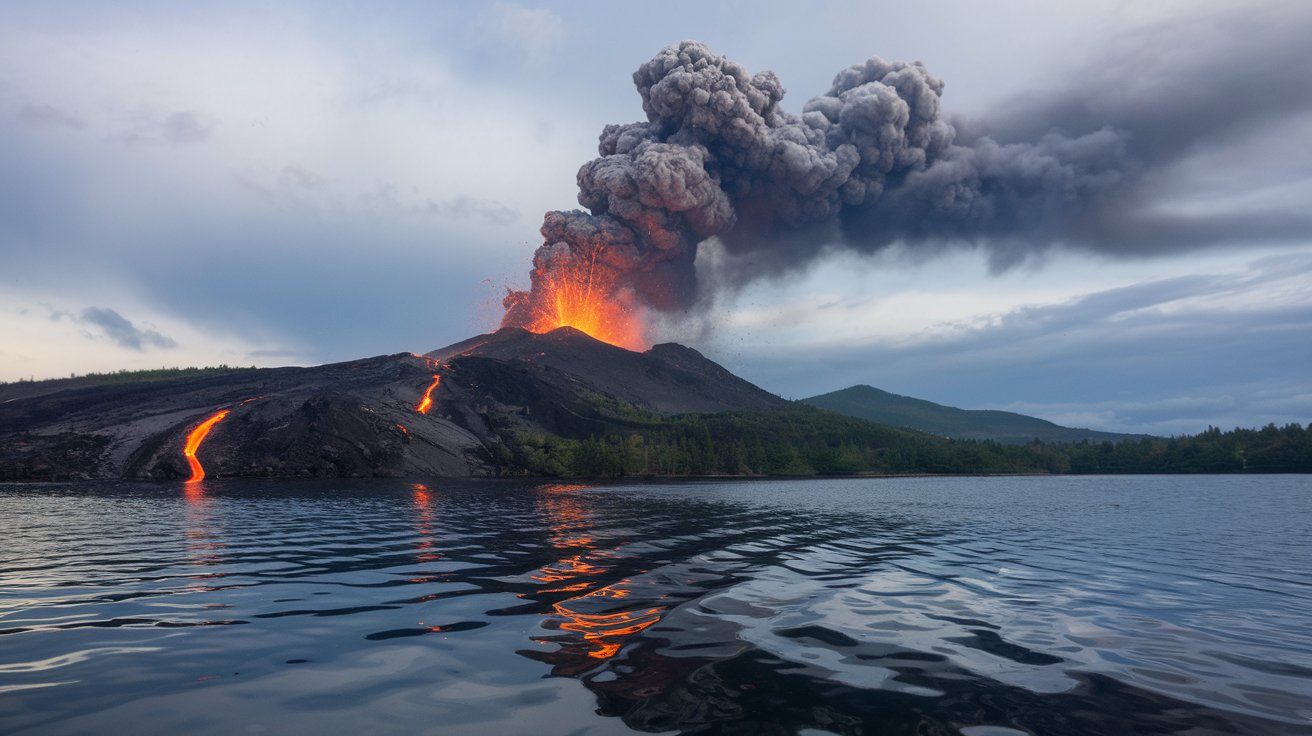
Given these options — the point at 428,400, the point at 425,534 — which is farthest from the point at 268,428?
the point at 425,534

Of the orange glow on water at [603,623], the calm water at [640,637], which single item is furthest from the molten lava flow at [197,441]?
the orange glow on water at [603,623]

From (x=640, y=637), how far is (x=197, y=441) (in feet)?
429

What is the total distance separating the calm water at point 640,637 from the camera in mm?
8852

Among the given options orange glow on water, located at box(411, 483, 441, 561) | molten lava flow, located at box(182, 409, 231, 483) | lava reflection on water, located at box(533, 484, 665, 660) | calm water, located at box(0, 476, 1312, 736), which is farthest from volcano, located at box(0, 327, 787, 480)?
lava reflection on water, located at box(533, 484, 665, 660)

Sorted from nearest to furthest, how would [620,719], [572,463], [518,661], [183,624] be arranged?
[620,719]
[518,661]
[183,624]
[572,463]

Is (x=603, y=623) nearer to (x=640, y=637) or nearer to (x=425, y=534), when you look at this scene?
(x=640, y=637)

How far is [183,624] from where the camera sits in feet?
44.1

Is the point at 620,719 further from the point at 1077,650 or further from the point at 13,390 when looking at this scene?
the point at 13,390

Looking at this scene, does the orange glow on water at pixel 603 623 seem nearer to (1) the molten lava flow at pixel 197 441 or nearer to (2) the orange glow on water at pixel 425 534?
(2) the orange glow on water at pixel 425 534

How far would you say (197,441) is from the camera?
394 feet

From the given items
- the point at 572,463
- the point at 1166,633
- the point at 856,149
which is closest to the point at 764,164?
the point at 856,149

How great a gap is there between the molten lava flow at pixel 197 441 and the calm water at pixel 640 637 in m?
92.3

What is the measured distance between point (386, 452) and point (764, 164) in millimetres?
124144

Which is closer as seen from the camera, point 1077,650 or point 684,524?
point 1077,650
